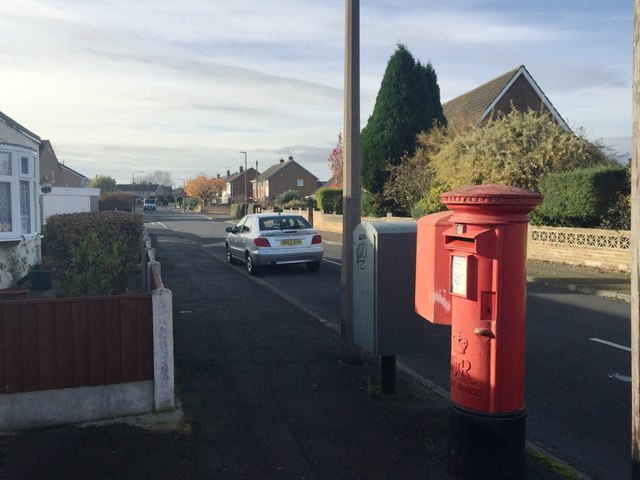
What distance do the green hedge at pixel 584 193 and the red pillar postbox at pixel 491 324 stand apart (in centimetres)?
1362

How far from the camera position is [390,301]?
542cm

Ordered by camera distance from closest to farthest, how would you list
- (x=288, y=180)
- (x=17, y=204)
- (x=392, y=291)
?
(x=392, y=291) < (x=17, y=204) < (x=288, y=180)

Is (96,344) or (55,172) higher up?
(55,172)

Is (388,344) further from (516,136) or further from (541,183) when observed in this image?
(516,136)

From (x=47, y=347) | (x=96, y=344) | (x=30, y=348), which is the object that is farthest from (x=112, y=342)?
(x=30, y=348)

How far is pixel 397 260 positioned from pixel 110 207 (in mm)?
58100

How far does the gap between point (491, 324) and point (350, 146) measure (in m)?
3.09

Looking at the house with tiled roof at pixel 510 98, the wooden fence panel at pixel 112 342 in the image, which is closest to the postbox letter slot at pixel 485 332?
the wooden fence panel at pixel 112 342

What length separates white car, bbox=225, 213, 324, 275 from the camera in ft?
49.3

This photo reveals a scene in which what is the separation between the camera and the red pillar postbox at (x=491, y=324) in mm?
3936

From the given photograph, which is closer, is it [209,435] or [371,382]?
[209,435]

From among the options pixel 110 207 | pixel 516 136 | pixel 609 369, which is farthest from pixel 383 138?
pixel 110 207

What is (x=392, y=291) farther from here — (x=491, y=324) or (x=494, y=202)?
(x=494, y=202)

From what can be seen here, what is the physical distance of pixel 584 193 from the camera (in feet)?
54.0
